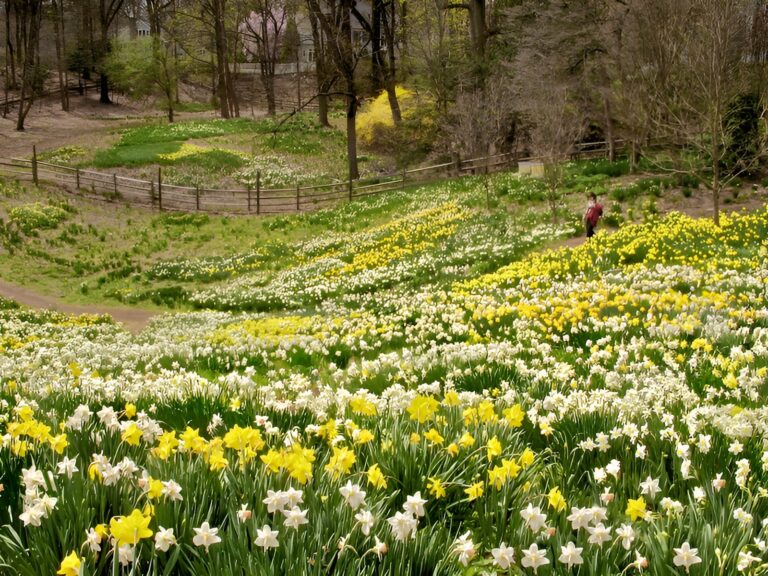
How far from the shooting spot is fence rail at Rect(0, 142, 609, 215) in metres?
32.1

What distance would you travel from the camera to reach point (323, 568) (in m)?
2.08

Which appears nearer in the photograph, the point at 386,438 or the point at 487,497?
the point at 487,497

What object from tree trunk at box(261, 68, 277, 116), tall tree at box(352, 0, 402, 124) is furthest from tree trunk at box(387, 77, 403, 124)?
tree trunk at box(261, 68, 277, 116)

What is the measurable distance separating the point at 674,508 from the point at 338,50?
113 ft

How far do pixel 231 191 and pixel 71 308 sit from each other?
15.2 m

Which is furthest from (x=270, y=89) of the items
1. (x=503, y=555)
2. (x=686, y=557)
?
(x=686, y=557)

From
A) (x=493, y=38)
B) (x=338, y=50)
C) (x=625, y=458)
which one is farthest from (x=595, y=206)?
(x=493, y=38)

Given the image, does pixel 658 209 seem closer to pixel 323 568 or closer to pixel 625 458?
pixel 625 458

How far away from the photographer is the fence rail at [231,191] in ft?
105

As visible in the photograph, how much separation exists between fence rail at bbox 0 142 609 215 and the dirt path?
1187 cm

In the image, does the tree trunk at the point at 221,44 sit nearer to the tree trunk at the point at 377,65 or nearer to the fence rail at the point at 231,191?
the tree trunk at the point at 377,65

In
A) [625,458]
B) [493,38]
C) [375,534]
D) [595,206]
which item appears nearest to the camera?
[375,534]

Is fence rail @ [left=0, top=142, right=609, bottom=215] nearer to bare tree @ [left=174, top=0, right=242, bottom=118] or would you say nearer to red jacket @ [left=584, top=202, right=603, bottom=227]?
red jacket @ [left=584, top=202, right=603, bottom=227]

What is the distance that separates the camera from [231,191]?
33688 mm
